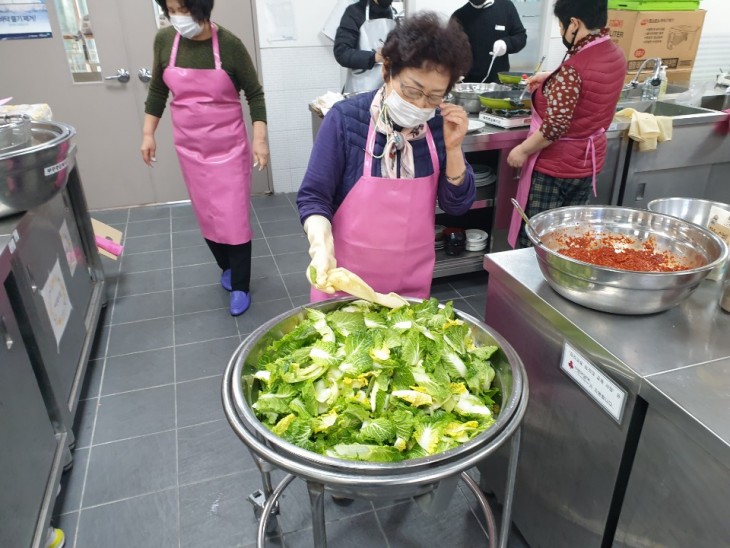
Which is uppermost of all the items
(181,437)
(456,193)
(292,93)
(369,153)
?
(369,153)

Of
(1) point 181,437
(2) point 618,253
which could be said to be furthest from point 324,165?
(1) point 181,437

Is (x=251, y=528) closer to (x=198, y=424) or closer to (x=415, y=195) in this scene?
(x=198, y=424)

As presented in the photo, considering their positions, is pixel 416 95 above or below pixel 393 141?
above

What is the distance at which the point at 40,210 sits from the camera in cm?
207

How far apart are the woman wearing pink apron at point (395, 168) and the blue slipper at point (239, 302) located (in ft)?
4.60

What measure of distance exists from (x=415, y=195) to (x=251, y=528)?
1213mm

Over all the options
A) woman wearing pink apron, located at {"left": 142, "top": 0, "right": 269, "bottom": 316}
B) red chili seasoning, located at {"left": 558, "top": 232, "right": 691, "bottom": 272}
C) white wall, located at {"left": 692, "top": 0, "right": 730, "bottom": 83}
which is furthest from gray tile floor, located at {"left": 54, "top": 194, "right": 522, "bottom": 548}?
white wall, located at {"left": 692, "top": 0, "right": 730, "bottom": 83}

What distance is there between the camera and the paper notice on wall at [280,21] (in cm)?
418

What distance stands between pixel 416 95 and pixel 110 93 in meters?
3.69

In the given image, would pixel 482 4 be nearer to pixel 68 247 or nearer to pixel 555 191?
pixel 555 191

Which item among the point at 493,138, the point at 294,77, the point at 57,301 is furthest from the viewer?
the point at 294,77

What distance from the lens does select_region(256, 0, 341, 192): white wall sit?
4.27 m

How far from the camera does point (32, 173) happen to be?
1.74 metres

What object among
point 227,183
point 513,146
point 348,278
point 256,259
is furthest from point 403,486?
point 256,259
